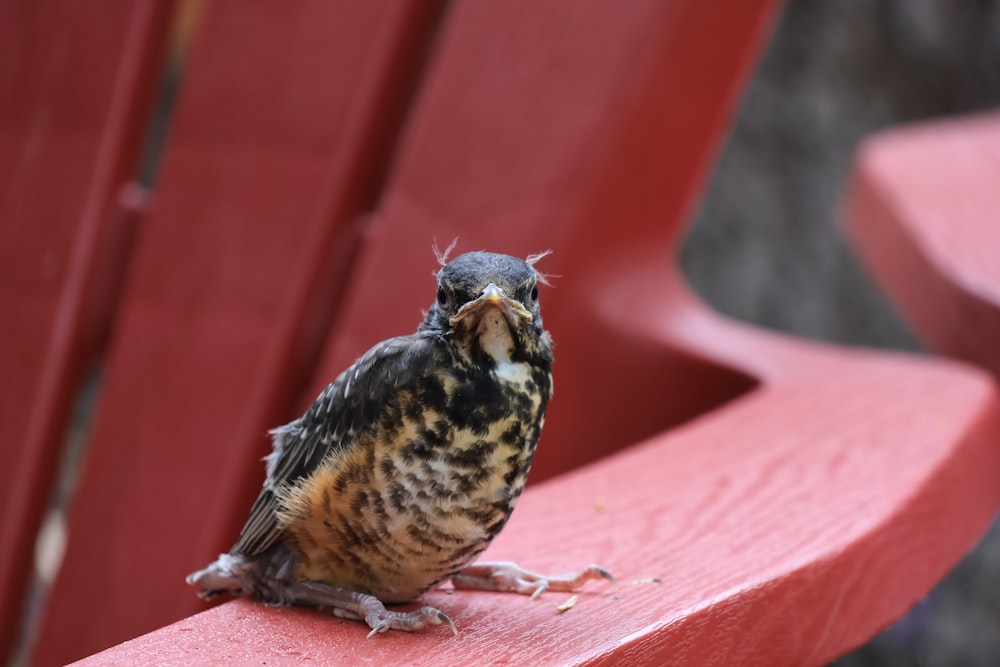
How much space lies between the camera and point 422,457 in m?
1.08

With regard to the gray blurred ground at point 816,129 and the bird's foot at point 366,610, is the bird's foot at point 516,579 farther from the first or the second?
the gray blurred ground at point 816,129

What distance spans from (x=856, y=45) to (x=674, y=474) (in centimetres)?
366

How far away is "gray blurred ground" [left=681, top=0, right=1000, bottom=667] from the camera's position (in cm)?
465

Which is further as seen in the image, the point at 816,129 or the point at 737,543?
the point at 816,129

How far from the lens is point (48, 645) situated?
7.50 ft

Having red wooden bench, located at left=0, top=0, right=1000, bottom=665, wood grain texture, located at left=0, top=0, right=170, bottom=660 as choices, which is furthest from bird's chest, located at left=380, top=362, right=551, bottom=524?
wood grain texture, located at left=0, top=0, right=170, bottom=660

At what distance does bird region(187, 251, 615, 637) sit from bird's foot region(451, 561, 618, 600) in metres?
0.02

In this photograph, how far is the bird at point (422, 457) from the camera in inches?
42.2

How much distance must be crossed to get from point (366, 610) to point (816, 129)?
13.1ft

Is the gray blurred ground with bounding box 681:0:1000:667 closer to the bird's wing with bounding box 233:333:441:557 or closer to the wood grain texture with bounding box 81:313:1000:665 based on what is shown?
the wood grain texture with bounding box 81:313:1000:665

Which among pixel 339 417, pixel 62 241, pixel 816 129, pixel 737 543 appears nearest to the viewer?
pixel 339 417

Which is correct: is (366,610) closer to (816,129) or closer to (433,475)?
(433,475)

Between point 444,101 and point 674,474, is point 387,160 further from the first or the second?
point 674,474

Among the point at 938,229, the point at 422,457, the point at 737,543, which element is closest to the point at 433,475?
the point at 422,457
